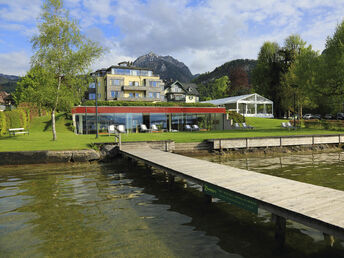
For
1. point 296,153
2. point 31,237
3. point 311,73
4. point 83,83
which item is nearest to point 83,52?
point 83,83

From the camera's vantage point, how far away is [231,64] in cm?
17775

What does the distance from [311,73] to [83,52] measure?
2879 cm

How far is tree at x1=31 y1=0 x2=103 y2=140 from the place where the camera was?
18.3 meters

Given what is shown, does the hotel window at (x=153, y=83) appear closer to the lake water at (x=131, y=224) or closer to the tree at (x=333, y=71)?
the tree at (x=333, y=71)

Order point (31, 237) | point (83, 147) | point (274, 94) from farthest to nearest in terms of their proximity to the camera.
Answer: point (274, 94) < point (83, 147) < point (31, 237)

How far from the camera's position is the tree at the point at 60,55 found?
1833 centimetres

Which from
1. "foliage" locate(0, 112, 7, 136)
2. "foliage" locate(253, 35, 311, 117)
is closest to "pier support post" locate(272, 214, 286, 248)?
"foliage" locate(0, 112, 7, 136)

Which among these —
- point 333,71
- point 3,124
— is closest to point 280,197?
point 3,124

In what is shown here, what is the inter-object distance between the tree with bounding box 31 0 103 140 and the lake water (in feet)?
31.3

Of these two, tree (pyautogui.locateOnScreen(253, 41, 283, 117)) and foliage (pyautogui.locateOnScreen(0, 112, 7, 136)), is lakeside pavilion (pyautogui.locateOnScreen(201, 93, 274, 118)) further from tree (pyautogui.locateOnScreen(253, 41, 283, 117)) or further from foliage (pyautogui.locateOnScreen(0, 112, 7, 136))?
foliage (pyautogui.locateOnScreen(0, 112, 7, 136))

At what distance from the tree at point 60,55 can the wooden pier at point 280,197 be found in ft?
45.4

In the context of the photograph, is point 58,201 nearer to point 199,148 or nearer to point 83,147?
point 83,147

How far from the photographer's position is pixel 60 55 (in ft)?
61.2

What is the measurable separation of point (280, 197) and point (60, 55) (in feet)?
59.2
